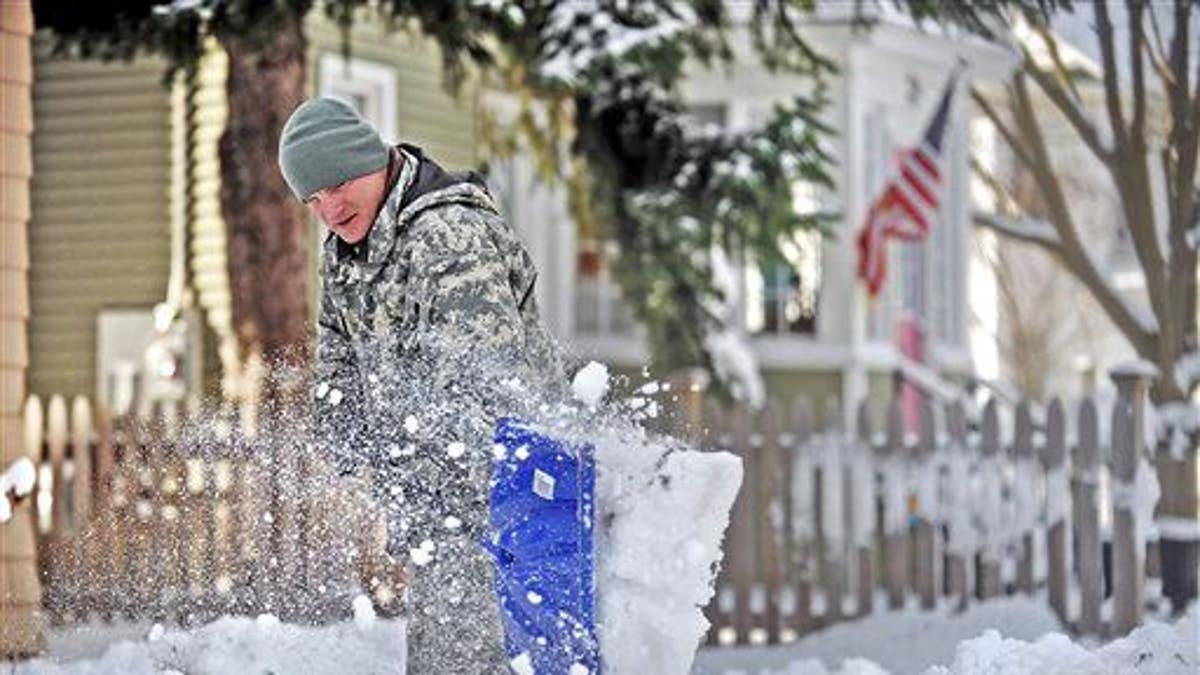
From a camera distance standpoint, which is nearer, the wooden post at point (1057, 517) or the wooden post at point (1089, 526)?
the wooden post at point (1089, 526)

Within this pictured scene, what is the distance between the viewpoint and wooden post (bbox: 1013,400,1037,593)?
11.4 meters

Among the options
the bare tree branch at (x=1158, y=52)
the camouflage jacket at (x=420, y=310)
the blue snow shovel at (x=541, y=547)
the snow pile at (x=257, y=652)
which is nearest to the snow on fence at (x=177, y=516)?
the snow pile at (x=257, y=652)

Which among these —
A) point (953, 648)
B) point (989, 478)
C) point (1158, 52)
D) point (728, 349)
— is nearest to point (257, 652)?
point (953, 648)

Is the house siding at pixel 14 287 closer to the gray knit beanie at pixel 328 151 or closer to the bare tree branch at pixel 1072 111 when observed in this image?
the gray knit beanie at pixel 328 151

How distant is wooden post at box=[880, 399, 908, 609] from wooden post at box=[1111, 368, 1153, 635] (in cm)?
132

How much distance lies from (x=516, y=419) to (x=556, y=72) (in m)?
7.25

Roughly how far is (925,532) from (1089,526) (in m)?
1.01

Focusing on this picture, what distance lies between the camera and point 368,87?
17.8 m

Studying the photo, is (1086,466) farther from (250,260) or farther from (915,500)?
(250,260)

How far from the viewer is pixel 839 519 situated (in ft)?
40.2

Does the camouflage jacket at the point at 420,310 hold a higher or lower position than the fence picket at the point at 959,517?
higher

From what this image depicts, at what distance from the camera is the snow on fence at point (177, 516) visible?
11.5 metres

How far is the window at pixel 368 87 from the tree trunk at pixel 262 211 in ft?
15.1

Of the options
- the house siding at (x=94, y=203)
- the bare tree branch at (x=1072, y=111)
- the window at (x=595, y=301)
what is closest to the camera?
the bare tree branch at (x=1072, y=111)
